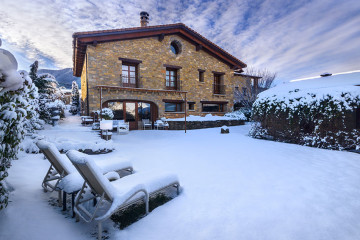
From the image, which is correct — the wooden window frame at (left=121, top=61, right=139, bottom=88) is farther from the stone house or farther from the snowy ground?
the snowy ground

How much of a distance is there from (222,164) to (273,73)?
65.0 feet

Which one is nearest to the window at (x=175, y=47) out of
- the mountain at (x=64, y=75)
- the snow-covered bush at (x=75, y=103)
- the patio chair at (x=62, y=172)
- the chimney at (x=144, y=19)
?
the chimney at (x=144, y=19)

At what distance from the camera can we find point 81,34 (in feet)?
34.3

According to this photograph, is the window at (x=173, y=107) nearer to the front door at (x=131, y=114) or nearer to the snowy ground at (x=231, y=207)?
the front door at (x=131, y=114)

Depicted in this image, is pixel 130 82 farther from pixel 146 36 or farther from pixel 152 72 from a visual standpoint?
pixel 146 36

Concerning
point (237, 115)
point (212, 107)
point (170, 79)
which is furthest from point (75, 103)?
point (237, 115)

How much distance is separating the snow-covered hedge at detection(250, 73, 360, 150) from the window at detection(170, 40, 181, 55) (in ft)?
30.0

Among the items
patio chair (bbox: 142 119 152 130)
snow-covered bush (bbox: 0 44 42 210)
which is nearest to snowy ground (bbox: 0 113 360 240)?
snow-covered bush (bbox: 0 44 42 210)

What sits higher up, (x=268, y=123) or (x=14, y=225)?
(x=268, y=123)

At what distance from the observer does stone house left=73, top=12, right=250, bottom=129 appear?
1145 cm

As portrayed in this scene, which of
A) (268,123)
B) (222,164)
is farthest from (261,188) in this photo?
(268,123)

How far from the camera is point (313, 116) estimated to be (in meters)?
6.86

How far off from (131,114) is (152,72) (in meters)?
3.67

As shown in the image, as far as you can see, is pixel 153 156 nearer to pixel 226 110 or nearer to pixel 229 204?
pixel 229 204
